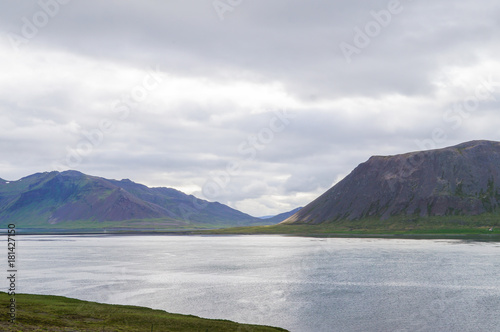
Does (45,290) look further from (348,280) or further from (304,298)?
(348,280)

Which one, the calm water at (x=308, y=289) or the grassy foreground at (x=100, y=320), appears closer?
the grassy foreground at (x=100, y=320)

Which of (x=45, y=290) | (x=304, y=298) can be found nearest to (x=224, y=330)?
(x=304, y=298)

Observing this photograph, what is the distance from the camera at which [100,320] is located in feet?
157

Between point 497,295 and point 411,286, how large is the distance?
13.6 m

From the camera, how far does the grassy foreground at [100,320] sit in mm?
43031

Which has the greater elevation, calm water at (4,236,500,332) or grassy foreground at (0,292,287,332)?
grassy foreground at (0,292,287,332)

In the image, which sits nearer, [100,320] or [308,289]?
[100,320]

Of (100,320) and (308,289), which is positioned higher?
(100,320)

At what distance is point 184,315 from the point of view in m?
52.8

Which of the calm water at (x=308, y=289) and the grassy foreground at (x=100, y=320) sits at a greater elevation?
the grassy foreground at (x=100, y=320)

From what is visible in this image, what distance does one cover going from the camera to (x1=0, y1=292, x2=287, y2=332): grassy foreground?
4303cm

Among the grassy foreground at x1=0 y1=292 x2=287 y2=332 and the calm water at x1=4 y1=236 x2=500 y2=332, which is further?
the calm water at x1=4 y1=236 x2=500 y2=332

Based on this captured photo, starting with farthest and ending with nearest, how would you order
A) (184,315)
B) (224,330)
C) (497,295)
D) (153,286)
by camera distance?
(153,286)
(497,295)
(184,315)
(224,330)

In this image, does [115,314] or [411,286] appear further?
[411,286]
